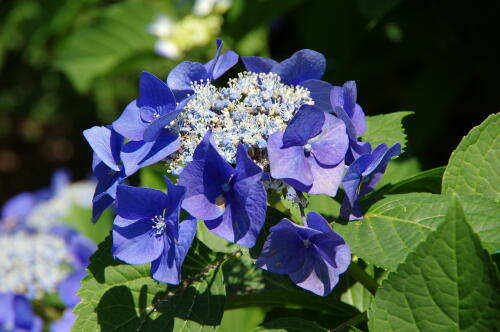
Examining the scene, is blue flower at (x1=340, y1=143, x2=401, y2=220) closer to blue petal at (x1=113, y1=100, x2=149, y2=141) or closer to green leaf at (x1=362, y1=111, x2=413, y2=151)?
green leaf at (x1=362, y1=111, x2=413, y2=151)

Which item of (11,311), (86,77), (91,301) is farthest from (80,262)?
(86,77)

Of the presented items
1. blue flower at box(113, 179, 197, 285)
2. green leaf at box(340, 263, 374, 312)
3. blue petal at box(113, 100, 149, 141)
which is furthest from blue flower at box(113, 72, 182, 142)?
green leaf at box(340, 263, 374, 312)

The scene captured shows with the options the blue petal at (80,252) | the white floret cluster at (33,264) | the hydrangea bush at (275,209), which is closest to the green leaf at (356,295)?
the hydrangea bush at (275,209)

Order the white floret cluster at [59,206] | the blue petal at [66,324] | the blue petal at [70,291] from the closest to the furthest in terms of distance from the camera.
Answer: the blue petal at [66,324] < the blue petal at [70,291] < the white floret cluster at [59,206]

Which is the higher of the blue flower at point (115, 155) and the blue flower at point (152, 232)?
the blue flower at point (115, 155)

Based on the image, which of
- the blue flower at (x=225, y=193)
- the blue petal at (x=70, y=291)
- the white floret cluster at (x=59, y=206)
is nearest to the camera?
the blue flower at (x=225, y=193)

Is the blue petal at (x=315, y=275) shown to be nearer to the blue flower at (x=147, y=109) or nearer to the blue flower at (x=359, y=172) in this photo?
the blue flower at (x=359, y=172)

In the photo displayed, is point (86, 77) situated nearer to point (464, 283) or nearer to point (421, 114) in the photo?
point (421, 114)
